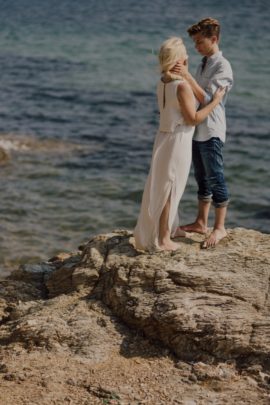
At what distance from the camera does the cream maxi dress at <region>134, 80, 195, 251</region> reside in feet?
25.1

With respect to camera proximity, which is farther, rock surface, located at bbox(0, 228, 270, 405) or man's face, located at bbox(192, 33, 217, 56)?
man's face, located at bbox(192, 33, 217, 56)

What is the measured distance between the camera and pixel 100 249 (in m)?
8.34

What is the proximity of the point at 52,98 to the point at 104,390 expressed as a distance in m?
20.5

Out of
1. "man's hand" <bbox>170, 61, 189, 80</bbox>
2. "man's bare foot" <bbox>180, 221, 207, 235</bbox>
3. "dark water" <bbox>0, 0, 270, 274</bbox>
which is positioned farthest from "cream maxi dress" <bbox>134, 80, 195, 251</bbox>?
"dark water" <bbox>0, 0, 270, 274</bbox>

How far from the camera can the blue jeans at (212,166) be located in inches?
317

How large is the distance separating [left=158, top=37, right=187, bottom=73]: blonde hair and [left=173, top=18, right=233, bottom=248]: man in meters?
0.20

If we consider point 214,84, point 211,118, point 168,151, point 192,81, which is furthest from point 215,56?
point 168,151

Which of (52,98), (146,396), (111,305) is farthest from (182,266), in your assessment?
(52,98)

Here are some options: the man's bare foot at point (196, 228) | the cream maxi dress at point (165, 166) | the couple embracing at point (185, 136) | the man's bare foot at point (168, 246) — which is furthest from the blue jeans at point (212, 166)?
the man's bare foot at point (168, 246)

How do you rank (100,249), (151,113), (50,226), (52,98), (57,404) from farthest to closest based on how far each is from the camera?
(52,98), (151,113), (50,226), (100,249), (57,404)

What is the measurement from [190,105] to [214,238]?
4.78 ft

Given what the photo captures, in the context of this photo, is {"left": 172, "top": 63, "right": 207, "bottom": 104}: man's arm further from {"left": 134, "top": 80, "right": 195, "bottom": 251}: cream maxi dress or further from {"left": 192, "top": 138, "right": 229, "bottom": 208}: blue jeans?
{"left": 192, "top": 138, "right": 229, "bottom": 208}: blue jeans

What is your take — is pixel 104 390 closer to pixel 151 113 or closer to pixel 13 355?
pixel 13 355

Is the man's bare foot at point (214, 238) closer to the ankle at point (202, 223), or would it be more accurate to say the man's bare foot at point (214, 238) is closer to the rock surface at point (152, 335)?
the rock surface at point (152, 335)
